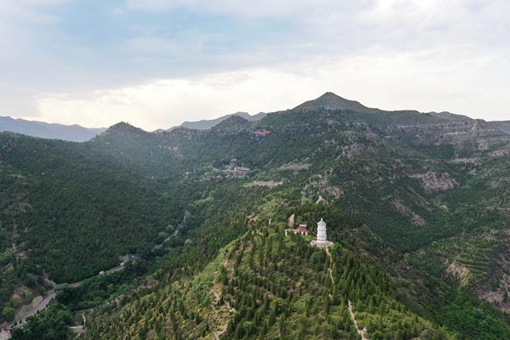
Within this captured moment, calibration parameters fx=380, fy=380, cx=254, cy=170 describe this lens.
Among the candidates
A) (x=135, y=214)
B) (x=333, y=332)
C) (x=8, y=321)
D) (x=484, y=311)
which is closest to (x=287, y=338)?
(x=333, y=332)

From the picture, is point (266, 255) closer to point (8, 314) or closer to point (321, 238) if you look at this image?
point (321, 238)

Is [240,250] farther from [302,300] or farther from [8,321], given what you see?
[8,321]

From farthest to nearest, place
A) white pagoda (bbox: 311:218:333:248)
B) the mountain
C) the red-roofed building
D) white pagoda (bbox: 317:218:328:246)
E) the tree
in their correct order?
the tree → the red-roofed building → white pagoda (bbox: 317:218:328:246) → white pagoda (bbox: 311:218:333:248) → the mountain

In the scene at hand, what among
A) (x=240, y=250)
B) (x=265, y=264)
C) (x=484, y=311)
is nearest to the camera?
(x=265, y=264)

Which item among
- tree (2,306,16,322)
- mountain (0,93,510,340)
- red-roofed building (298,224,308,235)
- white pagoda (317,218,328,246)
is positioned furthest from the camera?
tree (2,306,16,322)

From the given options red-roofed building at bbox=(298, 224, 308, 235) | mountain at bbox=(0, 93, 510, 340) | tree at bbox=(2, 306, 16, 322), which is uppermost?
red-roofed building at bbox=(298, 224, 308, 235)

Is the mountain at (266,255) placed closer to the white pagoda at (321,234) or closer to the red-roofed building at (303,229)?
the red-roofed building at (303,229)

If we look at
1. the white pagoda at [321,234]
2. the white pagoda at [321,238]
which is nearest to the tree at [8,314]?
the white pagoda at [321,238]

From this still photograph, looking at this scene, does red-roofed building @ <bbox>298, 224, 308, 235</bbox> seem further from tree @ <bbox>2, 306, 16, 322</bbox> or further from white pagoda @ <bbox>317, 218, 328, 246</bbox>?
tree @ <bbox>2, 306, 16, 322</bbox>

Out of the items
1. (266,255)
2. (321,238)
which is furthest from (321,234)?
(266,255)

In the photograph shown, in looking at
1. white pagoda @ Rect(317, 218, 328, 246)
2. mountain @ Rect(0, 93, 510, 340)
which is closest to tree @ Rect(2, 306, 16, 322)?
mountain @ Rect(0, 93, 510, 340)
